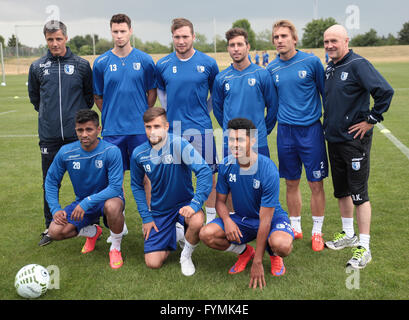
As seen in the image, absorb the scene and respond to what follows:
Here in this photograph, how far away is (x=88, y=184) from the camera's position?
4242 mm

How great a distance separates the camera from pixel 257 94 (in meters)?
4.34

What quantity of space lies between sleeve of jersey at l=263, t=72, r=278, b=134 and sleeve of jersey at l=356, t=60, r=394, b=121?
0.91m

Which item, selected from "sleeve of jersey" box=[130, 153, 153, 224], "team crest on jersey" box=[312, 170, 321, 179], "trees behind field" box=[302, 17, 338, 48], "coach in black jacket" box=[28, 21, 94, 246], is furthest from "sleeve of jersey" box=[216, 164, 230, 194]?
"trees behind field" box=[302, 17, 338, 48]

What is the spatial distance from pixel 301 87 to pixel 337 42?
561 millimetres

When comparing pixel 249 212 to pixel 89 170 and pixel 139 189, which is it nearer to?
pixel 139 189

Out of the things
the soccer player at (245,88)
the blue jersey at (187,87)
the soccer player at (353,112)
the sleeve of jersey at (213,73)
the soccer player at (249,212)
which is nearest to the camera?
the soccer player at (249,212)

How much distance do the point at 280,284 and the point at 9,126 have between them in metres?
11.2

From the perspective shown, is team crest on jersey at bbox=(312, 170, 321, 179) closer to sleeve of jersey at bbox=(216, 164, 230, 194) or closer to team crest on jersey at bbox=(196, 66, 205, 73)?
sleeve of jersey at bbox=(216, 164, 230, 194)

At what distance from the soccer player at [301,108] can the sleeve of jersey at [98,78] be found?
6.10 ft

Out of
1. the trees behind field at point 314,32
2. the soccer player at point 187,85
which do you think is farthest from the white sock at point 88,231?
the trees behind field at point 314,32

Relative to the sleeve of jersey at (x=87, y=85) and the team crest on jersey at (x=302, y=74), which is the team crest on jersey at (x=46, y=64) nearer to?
the sleeve of jersey at (x=87, y=85)

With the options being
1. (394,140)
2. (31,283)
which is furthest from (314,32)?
(31,283)

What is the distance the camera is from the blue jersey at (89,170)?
4141 mm

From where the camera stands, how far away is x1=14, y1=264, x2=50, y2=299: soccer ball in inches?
131
